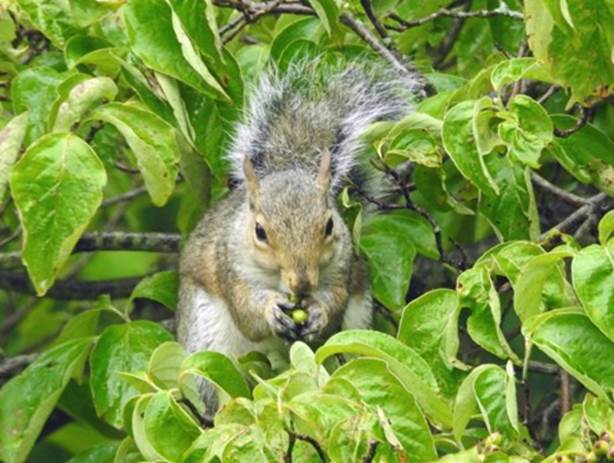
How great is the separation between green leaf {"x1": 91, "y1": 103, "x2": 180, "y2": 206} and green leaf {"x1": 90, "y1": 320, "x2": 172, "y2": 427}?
1.36 ft

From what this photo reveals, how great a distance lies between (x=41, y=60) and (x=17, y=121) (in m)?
0.39

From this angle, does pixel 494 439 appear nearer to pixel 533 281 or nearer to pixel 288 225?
pixel 533 281

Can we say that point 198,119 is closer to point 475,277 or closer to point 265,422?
point 475,277

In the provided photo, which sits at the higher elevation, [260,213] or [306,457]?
[306,457]

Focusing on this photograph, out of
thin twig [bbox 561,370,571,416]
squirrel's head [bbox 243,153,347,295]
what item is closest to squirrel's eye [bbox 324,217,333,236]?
squirrel's head [bbox 243,153,347,295]

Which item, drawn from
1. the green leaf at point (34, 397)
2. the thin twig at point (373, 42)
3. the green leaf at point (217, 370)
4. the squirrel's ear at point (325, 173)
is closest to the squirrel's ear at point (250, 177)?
the squirrel's ear at point (325, 173)

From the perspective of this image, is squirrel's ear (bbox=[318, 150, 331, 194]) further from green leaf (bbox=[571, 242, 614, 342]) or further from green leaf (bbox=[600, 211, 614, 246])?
green leaf (bbox=[571, 242, 614, 342])

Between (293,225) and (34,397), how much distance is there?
0.63 m

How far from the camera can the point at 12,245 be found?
420 cm

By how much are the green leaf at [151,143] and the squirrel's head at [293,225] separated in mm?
399

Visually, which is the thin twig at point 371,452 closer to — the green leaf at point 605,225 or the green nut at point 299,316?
the green leaf at point 605,225

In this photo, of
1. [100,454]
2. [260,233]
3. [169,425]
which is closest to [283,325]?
[260,233]

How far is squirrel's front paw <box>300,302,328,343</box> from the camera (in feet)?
10.5

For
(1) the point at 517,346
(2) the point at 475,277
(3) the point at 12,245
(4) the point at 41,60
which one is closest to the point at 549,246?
(2) the point at 475,277
